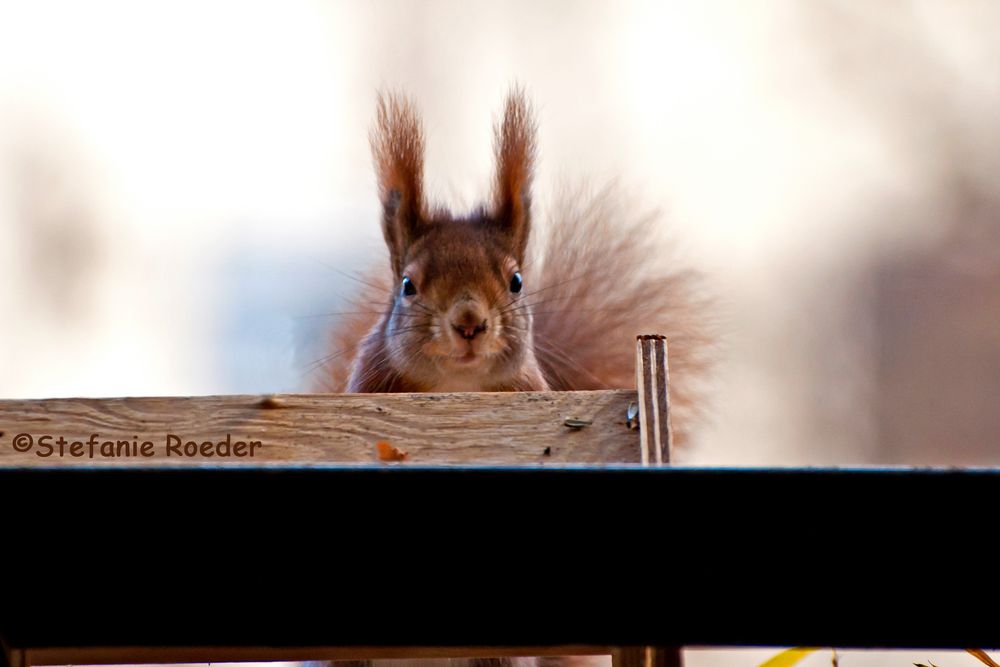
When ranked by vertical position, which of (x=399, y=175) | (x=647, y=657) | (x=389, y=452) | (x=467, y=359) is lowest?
(x=647, y=657)

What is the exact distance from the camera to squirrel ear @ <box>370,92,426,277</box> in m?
1.71

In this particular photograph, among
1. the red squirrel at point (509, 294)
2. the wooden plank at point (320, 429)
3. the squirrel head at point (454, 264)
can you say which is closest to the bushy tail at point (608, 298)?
the red squirrel at point (509, 294)

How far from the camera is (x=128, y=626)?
0.50 m

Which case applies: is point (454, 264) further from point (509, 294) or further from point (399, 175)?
point (399, 175)

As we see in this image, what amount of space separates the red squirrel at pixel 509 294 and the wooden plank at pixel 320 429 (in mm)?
506

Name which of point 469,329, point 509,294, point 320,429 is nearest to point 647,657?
point 320,429

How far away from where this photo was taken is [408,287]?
1.63 metres

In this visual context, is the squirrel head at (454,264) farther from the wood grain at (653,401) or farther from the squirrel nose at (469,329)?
the wood grain at (653,401)

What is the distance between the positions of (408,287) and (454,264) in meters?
0.07

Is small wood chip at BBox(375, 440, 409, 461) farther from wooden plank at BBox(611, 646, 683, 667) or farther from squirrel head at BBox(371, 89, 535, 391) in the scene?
squirrel head at BBox(371, 89, 535, 391)

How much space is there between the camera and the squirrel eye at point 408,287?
162 cm

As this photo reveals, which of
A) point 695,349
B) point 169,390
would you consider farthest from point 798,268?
point 169,390

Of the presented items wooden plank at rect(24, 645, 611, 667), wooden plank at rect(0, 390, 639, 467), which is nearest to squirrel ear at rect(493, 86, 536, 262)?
wooden plank at rect(0, 390, 639, 467)

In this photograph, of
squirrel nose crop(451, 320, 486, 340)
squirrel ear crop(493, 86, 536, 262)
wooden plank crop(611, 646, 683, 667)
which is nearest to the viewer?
wooden plank crop(611, 646, 683, 667)
